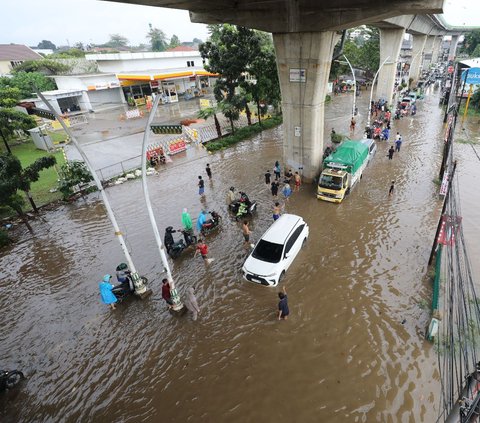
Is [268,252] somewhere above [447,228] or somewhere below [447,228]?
below

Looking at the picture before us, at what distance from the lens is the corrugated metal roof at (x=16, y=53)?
6048 cm

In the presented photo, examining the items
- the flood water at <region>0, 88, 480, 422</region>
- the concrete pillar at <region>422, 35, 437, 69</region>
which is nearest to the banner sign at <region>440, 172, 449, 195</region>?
the flood water at <region>0, 88, 480, 422</region>

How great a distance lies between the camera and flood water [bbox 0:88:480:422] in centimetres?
743

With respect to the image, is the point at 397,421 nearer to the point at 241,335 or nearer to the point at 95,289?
the point at 241,335

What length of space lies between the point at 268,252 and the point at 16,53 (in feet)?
257

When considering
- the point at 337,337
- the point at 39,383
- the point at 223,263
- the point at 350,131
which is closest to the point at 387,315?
the point at 337,337

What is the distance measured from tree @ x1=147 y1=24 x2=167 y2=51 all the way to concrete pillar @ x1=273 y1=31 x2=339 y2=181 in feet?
397

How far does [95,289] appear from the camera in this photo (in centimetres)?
1167

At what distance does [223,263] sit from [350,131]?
72.7 feet

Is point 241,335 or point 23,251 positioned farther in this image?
point 23,251

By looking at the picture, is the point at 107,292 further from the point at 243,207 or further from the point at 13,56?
the point at 13,56

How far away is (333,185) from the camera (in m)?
16.2

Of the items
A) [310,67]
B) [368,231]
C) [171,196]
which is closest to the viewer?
[368,231]

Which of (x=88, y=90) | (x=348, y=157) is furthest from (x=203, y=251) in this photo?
(x=88, y=90)
